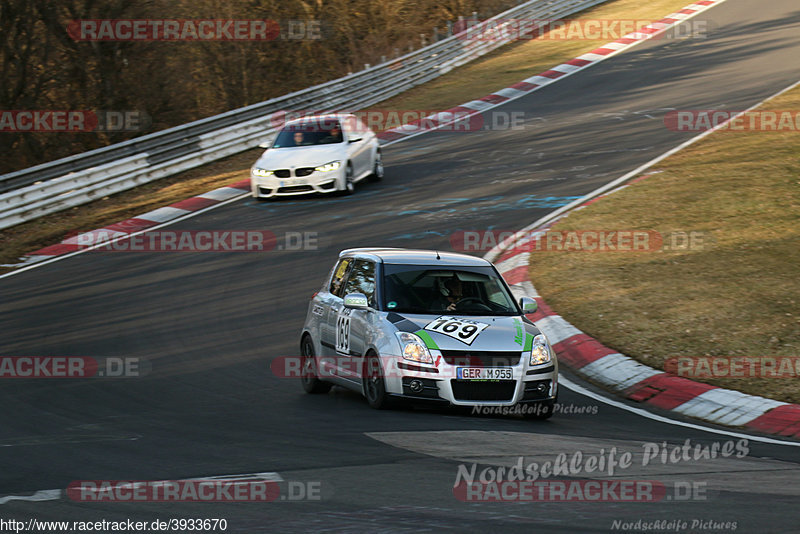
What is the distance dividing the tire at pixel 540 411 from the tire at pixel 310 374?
231cm

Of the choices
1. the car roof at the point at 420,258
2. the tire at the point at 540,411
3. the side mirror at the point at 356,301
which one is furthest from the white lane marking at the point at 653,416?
the side mirror at the point at 356,301

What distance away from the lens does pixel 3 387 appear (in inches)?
420

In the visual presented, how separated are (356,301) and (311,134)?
1233 cm

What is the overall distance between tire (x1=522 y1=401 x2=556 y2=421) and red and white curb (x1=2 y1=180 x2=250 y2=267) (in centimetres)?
1101

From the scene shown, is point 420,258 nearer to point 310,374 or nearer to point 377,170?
point 310,374

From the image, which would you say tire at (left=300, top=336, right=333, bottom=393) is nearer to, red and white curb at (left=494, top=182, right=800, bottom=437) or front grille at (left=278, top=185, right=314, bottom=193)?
red and white curb at (left=494, top=182, right=800, bottom=437)

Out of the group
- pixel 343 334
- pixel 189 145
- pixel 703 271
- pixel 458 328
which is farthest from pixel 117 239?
pixel 458 328

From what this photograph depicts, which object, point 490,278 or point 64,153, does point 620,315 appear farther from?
point 64,153

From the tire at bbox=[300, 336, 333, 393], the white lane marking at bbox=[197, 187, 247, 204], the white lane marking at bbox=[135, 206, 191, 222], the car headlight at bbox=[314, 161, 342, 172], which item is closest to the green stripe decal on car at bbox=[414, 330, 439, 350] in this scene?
the tire at bbox=[300, 336, 333, 393]

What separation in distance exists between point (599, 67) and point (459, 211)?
15068mm

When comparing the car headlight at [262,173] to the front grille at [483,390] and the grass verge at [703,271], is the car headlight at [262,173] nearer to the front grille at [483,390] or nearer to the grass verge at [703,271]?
the grass verge at [703,271]

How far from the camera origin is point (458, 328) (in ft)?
30.2

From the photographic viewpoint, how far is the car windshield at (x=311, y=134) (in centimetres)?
2117

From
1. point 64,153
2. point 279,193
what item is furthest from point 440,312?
point 64,153
